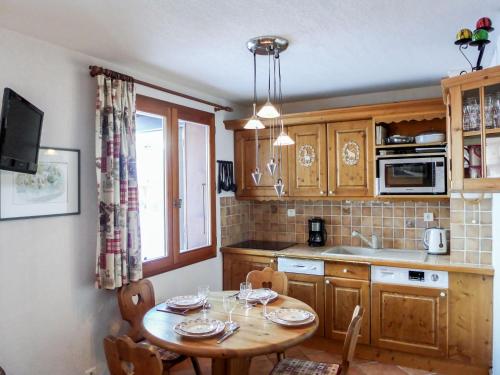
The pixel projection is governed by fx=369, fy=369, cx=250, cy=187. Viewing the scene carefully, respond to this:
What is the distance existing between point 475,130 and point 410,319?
6.11 feet

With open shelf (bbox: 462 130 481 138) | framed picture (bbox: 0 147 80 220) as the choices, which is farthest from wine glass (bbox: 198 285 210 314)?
Result: open shelf (bbox: 462 130 481 138)

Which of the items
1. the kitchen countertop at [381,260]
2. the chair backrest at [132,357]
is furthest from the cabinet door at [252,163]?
the chair backrest at [132,357]

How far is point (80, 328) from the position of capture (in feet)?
8.13

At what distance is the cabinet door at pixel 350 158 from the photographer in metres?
3.44

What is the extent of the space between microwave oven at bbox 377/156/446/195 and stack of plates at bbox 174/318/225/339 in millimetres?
2037

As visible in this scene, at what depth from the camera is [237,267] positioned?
3.87 meters

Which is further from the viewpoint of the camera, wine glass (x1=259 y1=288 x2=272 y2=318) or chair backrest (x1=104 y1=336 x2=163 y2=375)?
wine glass (x1=259 y1=288 x2=272 y2=318)

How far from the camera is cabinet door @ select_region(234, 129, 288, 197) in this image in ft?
12.7

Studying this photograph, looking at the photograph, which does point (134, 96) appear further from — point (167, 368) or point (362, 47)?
point (167, 368)

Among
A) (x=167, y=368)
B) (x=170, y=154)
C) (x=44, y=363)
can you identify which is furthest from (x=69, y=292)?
(x=170, y=154)

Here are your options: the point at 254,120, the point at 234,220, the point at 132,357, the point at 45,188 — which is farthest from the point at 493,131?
the point at 234,220

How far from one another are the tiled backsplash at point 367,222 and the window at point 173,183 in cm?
41

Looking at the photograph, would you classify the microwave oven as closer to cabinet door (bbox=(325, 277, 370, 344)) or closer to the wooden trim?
the wooden trim

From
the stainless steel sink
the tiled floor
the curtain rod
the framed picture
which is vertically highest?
the curtain rod
